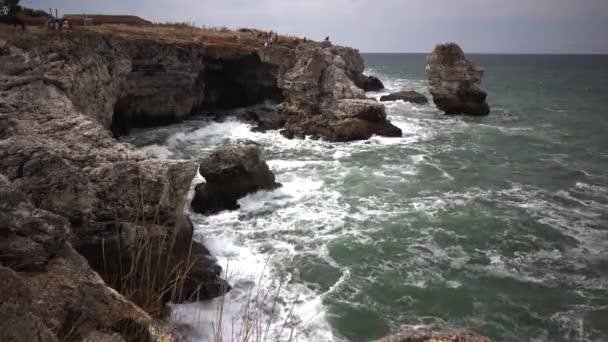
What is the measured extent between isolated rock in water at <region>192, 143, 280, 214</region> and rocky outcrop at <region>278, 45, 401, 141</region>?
1264cm

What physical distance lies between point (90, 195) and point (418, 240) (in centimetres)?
1009

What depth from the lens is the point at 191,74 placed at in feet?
107

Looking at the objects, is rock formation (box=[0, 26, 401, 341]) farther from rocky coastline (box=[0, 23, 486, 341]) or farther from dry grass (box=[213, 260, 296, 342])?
dry grass (box=[213, 260, 296, 342])

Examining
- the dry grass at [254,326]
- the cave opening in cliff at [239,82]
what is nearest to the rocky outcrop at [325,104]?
the cave opening in cliff at [239,82]

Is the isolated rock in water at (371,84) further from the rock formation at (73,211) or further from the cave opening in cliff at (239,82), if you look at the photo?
A: the rock formation at (73,211)

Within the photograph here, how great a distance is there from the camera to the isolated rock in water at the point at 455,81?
125 feet

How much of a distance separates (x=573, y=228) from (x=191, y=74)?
2690cm

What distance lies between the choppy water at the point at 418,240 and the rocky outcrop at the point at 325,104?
6.49 feet

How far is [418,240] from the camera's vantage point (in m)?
14.2

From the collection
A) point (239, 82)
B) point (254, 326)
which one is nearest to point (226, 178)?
point (254, 326)

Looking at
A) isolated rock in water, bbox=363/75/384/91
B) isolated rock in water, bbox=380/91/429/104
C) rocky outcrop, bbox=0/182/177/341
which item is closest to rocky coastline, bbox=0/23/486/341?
rocky outcrop, bbox=0/182/177/341

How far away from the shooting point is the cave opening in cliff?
37853mm

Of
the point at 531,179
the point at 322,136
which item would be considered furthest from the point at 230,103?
the point at 531,179

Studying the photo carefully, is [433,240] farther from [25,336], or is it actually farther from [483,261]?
[25,336]
